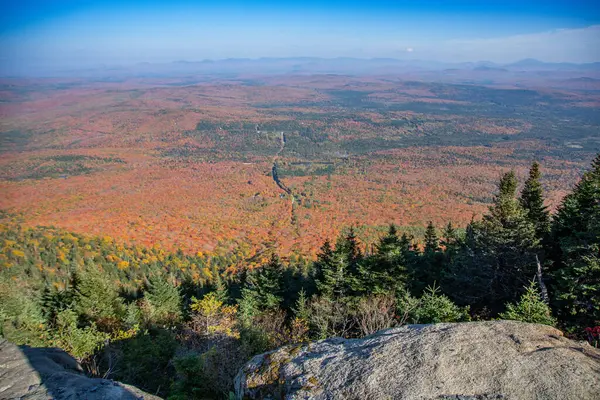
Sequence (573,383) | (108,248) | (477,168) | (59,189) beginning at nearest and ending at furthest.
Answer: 1. (573,383)
2. (108,248)
3. (59,189)
4. (477,168)

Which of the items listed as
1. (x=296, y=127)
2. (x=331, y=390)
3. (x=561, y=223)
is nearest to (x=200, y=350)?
(x=331, y=390)

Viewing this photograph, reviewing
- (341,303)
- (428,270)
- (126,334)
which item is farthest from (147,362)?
(428,270)

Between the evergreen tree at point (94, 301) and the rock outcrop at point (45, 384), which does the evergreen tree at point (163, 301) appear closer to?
the evergreen tree at point (94, 301)

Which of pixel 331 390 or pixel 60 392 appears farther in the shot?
pixel 60 392

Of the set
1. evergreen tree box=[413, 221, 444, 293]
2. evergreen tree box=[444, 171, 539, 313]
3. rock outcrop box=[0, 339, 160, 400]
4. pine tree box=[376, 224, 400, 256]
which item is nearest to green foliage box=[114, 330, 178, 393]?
rock outcrop box=[0, 339, 160, 400]

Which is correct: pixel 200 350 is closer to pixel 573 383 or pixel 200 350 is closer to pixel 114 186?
pixel 573 383

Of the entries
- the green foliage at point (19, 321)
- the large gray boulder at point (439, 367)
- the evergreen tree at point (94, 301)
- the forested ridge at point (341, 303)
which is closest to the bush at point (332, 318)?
the forested ridge at point (341, 303)
